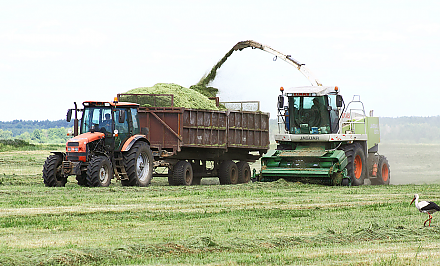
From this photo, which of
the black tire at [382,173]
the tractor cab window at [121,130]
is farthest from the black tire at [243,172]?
the tractor cab window at [121,130]

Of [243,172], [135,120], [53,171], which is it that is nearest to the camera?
[53,171]

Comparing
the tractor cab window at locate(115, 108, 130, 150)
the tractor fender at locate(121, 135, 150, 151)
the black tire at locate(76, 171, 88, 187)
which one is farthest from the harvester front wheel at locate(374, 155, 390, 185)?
the black tire at locate(76, 171, 88, 187)

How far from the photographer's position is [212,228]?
31.6 ft

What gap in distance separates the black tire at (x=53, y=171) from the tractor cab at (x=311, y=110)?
23.7ft

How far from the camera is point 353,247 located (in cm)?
800

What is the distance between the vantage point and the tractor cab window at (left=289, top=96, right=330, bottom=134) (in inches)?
777

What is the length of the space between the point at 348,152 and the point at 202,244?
12.1m

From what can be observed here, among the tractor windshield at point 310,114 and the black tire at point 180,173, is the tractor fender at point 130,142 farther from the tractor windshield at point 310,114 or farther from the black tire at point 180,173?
the tractor windshield at point 310,114

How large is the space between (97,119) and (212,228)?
8.62 metres

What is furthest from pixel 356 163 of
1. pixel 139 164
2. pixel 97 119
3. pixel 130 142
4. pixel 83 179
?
pixel 83 179

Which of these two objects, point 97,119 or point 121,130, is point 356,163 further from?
point 97,119

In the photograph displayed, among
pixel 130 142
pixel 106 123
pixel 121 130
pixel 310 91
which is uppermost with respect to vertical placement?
pixel 310 91

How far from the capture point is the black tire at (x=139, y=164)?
17.2m

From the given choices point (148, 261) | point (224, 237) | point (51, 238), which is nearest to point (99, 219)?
point (51, 238)
